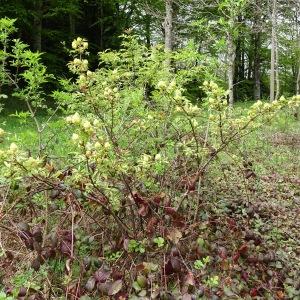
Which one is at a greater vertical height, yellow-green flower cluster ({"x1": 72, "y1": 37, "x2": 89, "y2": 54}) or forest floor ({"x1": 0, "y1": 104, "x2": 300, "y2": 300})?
yellow-green flower cluster ({"x1": 72, "y1": 37, "x2": 89, "y2": 54})

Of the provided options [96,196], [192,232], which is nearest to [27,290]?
[96,196]

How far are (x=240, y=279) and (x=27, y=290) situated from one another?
68.8 inches

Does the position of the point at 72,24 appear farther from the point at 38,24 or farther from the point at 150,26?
the point at 150,26

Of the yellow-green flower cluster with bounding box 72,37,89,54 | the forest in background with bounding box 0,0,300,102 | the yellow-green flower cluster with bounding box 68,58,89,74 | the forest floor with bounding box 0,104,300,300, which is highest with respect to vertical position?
the forest in background with bounding box 0,0,300,102

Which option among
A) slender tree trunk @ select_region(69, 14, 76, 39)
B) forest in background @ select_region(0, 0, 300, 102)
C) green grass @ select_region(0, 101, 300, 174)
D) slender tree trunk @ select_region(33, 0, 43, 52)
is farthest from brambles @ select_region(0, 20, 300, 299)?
slender tree trunk @ select_region(69, 14, 76, 39)

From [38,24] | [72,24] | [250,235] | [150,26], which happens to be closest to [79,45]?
[250,235]

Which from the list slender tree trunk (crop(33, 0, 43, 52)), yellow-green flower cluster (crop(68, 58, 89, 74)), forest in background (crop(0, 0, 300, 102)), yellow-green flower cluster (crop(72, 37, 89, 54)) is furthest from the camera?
slender tree trunk (crop(33, 0, 43, 52))

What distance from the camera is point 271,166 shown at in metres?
7.73

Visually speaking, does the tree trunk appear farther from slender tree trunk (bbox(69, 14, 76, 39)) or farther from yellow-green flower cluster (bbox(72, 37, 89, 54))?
yellow-green flower cluster (bbox(72, 37, 89, 54))

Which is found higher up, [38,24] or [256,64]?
[38,24]

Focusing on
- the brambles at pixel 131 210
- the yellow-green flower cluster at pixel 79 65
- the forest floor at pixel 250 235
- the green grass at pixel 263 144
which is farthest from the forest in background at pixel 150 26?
the yellow-green flower cluster at pixel 79 65

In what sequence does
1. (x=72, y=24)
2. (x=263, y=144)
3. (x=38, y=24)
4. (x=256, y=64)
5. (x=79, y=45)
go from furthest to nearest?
(x=256, y=64) → (x=72, y=24) → (x=38, y=24) → (x=263, y=144) → (x=79, y=45)

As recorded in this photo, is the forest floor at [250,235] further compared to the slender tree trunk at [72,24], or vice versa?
the slender tree trunk at [72,24]

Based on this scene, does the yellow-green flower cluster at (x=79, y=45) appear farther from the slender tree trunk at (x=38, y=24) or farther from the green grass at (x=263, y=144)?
the slender tree trunk at (x=38, y=24)
